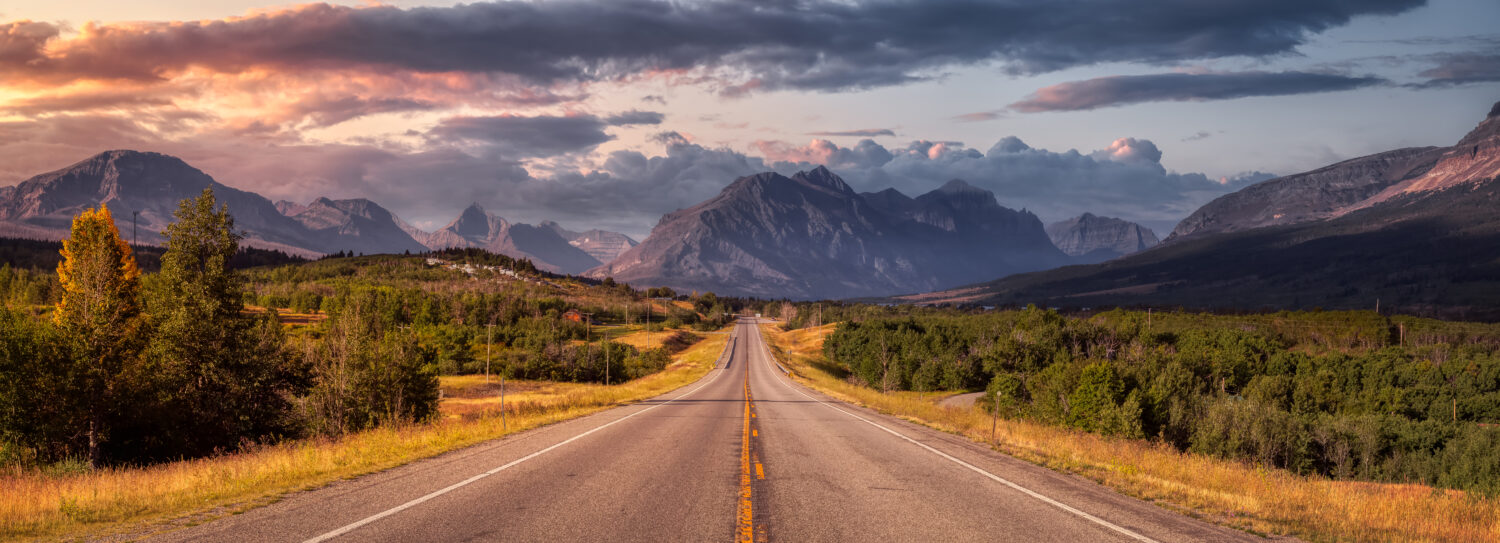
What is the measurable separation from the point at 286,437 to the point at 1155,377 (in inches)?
2747

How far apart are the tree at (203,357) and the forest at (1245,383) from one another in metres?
37.0

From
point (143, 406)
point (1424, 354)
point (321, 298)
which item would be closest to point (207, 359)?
point (143, 406)

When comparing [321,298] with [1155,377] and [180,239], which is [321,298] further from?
[1155,377]

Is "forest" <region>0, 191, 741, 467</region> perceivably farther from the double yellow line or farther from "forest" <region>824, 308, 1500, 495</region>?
"forest" <region>824, 308, 1500, 495</region>

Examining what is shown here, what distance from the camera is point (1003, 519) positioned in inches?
Result: 435

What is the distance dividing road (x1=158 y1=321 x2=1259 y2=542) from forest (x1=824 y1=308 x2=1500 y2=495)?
430 inches

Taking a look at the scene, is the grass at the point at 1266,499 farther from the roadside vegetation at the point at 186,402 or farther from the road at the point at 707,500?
the roadside vegetation at the point at 186,402

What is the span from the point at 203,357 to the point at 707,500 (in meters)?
36.4

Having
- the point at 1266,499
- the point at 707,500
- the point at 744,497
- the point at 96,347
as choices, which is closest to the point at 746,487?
the point at 744,497

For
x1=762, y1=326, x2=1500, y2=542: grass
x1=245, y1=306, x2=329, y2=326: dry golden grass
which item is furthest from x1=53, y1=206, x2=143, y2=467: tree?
x1=245, y1=306, x2=329, y2=326: dry golden grass

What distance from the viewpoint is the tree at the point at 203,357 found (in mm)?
36000

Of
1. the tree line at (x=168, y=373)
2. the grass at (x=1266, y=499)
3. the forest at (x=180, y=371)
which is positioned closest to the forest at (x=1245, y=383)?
the grass at (x=1266, y=499)

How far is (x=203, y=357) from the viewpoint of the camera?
37031mm

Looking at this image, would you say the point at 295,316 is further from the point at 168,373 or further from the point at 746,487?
the point at 746,487
